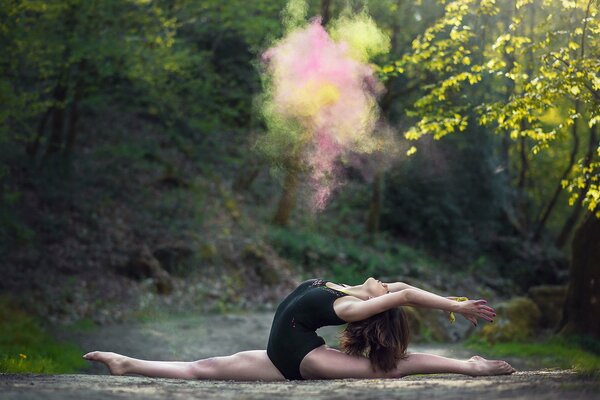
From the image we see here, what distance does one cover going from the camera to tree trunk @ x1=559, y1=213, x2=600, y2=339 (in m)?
13.5

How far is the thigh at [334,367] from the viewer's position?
6.63 meters

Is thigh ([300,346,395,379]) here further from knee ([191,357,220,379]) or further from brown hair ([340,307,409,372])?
knee ([191,357,220,379])

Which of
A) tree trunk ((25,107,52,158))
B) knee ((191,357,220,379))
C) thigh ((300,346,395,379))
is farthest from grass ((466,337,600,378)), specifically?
tree trunk ((25,107,52,158))

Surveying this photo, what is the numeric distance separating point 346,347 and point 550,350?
24.5ft

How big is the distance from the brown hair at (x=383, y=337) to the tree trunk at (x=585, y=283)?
7.97m

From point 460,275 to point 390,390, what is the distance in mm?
21448

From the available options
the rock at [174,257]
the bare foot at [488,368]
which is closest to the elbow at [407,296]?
the bare foot at [488,368]

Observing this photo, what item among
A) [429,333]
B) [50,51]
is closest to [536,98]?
[429,333]

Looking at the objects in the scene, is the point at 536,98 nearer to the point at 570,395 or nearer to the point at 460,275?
the point at 570,395

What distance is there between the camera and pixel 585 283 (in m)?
13.7

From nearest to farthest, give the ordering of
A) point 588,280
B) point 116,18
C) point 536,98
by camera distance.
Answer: point 536,98, point 588,280, point 116,18

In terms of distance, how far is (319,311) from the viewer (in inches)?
264

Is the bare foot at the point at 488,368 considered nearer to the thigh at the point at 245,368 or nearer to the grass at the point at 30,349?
the thigh at the point at 245,368

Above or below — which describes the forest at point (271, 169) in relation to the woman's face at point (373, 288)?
above
